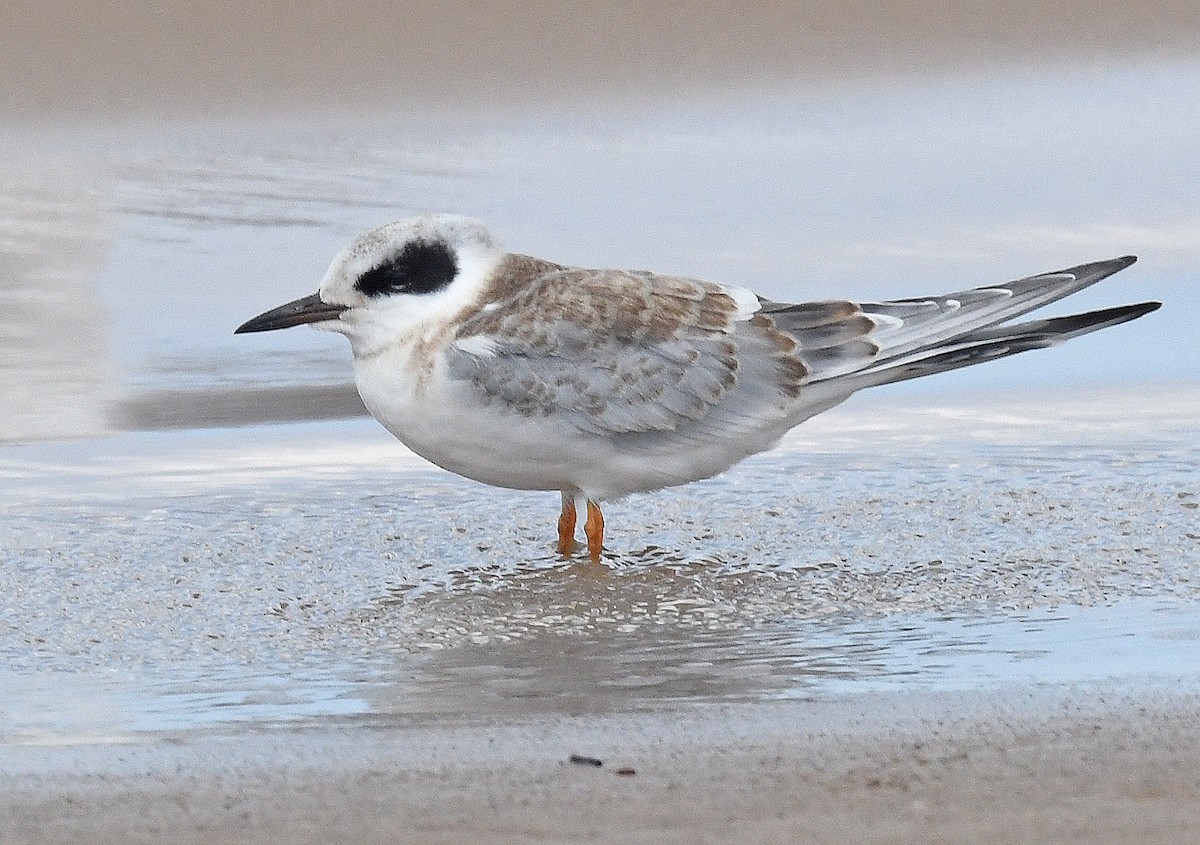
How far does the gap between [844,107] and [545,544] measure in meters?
3.99

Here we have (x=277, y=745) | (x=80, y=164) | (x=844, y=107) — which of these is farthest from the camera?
(x=844, y=107)

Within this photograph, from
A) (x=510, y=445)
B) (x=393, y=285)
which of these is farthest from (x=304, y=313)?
(x=510, y=445)

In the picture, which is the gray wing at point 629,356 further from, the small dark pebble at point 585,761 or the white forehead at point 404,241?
the small dark pebble at point 585,761

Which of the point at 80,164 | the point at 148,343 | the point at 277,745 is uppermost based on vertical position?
the point at 80,164

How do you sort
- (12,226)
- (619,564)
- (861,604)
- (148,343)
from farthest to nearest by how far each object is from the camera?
(12,226) < (148,343) < (619,564) < (861,604)

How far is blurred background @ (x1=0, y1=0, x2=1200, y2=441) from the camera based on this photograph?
599cm

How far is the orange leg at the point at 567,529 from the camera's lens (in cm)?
434

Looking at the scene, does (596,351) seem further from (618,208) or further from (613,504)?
(618,208)

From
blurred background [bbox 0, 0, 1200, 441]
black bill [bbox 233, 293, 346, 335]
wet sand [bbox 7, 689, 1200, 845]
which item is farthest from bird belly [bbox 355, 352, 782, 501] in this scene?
wet sand [bbox 7, 689, 1200, 845]

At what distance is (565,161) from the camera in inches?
295

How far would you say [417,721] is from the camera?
305 centimetres

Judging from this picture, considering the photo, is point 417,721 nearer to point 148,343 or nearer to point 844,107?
point 148,343

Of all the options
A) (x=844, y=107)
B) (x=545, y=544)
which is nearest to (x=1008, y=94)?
(x=844, y=107)

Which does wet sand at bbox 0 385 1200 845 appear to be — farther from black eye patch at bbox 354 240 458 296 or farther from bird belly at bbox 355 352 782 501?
black eye patch at bbox 354 240 458 296
